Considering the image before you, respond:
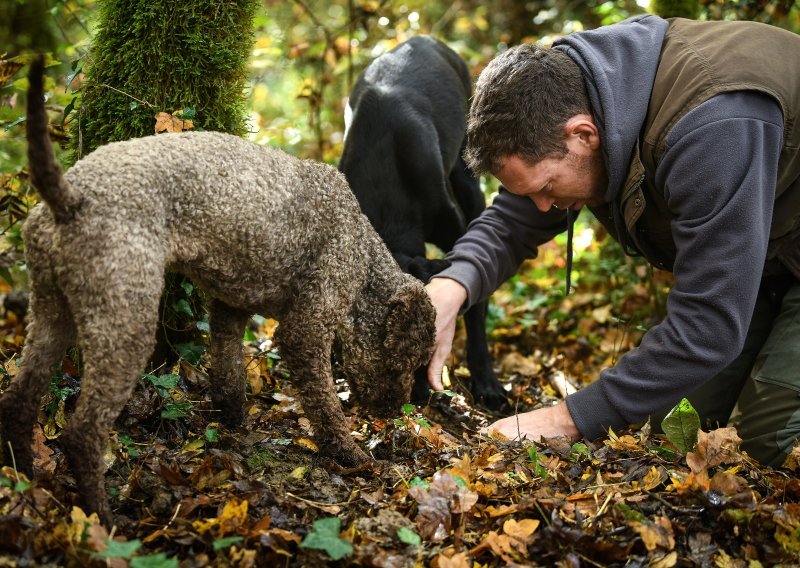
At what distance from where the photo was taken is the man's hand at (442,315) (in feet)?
12.3

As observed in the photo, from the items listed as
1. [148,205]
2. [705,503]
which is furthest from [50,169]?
[705,503]

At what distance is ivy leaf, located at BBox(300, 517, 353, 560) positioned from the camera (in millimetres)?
2254

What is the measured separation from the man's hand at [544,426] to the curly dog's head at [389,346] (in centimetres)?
58

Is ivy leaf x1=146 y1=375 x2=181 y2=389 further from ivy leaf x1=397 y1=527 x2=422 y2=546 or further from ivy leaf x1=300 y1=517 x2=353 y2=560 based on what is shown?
ivy leaf x1=397 y1=527 x2=422 y2=546

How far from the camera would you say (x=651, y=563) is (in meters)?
2.47

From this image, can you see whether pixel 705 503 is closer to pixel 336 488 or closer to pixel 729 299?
pixel 729 299

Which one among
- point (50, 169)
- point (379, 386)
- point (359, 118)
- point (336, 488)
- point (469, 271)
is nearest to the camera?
point (50, 169)

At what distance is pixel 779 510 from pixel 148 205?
254 centimetres

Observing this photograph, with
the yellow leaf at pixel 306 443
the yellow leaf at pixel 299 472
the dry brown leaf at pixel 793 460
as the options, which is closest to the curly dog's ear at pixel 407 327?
the yellow leaf at pixel 306 443

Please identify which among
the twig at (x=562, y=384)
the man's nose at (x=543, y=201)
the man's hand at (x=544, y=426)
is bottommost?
the twig at (x=562, y=384)

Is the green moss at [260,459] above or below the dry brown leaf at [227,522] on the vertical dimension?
below

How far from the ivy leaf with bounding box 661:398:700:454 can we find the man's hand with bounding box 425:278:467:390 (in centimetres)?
113

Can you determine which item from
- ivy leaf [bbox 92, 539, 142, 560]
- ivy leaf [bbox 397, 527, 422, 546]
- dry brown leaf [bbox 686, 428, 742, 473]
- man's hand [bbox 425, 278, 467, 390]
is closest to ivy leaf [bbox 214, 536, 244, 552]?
ivy leaf [bbox 92, 539, 142, 560]

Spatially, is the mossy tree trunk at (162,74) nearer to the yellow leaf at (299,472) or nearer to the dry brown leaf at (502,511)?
the yellow leaf at (299,472)
